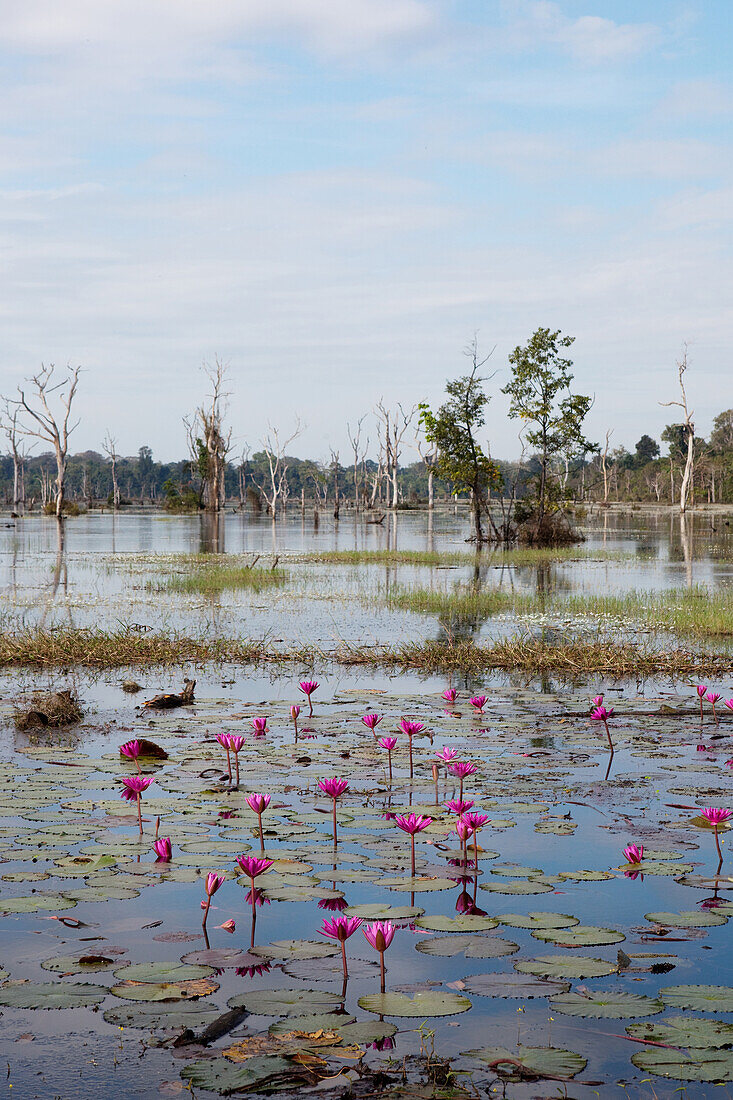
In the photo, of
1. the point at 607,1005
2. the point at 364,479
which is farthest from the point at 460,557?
the point at 364,479

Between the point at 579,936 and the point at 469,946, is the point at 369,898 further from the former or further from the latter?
the point at 579,936

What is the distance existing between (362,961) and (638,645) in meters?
8.52

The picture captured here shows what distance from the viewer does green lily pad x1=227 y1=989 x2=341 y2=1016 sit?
9.49 feet

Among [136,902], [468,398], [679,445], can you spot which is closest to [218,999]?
[136,902]

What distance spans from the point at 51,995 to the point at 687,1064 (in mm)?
1764

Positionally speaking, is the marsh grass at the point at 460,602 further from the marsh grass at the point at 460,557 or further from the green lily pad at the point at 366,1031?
the green lily pad at the point at 366,1031

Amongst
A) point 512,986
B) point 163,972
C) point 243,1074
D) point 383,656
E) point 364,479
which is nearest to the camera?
point 243,1074

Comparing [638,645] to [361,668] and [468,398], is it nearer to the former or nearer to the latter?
[361,668]

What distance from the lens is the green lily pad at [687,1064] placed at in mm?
2562

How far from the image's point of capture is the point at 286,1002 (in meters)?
2.95

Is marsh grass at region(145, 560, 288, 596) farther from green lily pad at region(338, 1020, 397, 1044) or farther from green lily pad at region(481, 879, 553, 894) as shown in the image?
green lily pad at region(338, 1020, 397, 1044)

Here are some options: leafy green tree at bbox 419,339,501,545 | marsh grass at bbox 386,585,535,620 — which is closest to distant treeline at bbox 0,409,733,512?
leafy green tree at bbox 419,339,501,545

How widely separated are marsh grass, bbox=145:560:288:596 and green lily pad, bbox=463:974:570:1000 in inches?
592

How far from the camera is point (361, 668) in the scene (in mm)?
10141
